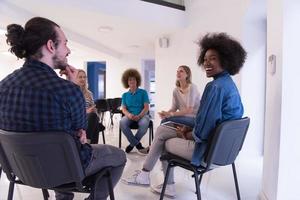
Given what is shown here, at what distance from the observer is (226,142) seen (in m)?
1.67

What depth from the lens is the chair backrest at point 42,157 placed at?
119 cm

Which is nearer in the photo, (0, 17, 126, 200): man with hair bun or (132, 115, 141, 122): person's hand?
(0, 17, 126, 200): man with hair bun

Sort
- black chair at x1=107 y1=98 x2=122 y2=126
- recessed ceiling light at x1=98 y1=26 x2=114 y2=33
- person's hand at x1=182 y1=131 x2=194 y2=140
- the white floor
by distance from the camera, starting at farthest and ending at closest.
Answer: black chair at x1=107 y1=98 x2=122 y2=126
recessed ceiling light at x1=98 y1=26 x2=114 y2=33
the white floor
person's hand at x1=182 y1=131 x2=194 y2=140

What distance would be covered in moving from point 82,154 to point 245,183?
75.0 inches

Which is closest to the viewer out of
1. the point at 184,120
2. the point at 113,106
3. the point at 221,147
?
the point at 221,147

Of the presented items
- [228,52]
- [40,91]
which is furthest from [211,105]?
[40,91]

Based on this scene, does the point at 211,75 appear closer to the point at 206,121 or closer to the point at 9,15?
the point at 206,121

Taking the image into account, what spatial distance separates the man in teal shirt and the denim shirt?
2.19 m

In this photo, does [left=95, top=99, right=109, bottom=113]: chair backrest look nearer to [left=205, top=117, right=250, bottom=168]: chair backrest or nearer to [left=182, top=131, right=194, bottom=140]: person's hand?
[left=182, top=131, right=194, bottom=140]: person's hand

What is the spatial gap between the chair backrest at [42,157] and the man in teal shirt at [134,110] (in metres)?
2.52

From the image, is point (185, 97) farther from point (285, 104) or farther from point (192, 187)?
point (285, 104)

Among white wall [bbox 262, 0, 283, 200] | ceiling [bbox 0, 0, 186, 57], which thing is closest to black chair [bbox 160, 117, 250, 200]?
white wall [bbox 262, 0, 283, 200]

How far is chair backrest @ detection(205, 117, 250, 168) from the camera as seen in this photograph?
5.22 ft

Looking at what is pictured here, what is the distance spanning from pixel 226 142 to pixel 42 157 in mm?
1054
